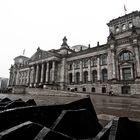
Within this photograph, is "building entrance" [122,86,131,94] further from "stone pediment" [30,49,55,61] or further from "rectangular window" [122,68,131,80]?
"stone pediment" [30,49,55,61]

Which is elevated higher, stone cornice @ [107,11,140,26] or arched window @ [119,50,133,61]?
stone cornice @ [107,11,140,26]

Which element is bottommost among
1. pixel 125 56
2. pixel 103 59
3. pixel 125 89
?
pixel 125 89

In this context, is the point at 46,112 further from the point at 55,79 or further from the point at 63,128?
the point at 55,79

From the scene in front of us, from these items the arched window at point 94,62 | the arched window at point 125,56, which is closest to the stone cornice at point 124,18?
the arched window at point 125,56

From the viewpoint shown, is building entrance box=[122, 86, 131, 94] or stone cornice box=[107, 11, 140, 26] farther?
stone cornice box=[107, 11, 140, 26]

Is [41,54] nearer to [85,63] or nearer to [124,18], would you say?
[85,63]

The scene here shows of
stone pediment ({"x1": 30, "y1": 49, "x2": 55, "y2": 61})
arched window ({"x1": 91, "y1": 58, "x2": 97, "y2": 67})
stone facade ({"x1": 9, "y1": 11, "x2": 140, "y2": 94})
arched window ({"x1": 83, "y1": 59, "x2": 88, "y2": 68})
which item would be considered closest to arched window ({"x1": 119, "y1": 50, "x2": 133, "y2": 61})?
stone facade ({"x1": 9, "y1": 11, "x2": 140, "y2": 94})

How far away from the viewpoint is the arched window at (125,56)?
108 ft

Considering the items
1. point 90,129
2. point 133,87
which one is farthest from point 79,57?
point 90,129

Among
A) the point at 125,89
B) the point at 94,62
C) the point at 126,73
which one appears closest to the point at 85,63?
the point at 94,62

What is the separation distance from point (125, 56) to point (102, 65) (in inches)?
284

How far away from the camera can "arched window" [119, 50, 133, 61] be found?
32.9m

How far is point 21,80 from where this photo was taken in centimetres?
7356

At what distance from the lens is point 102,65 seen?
126 ft
